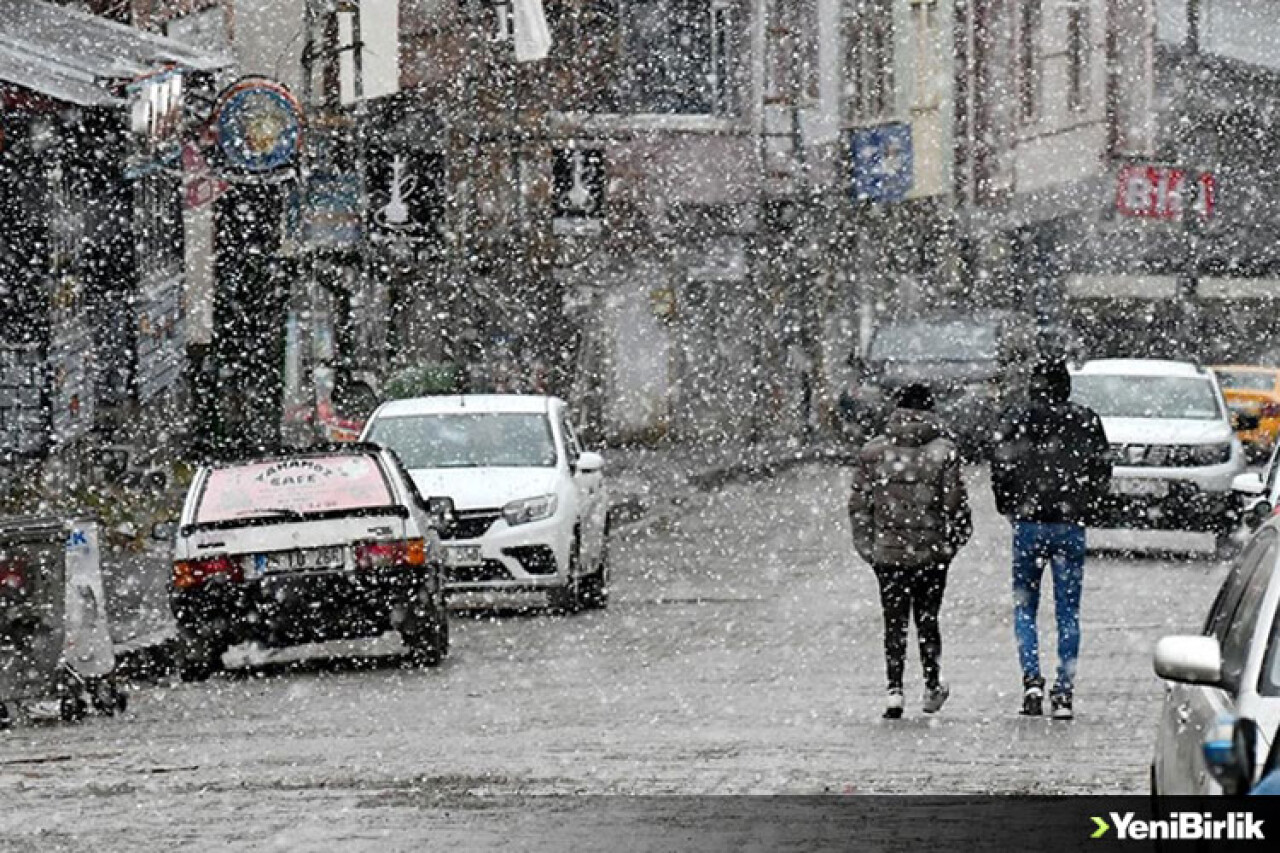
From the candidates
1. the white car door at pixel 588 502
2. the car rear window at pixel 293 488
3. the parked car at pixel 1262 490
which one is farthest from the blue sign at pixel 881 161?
the car rear window at pixel 293 488

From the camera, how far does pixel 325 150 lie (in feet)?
132

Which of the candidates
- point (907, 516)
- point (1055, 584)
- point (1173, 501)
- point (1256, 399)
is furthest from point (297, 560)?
point (1256, 399)

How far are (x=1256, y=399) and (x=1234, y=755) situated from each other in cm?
4306

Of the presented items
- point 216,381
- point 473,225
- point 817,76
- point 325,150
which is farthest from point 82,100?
point 817,76

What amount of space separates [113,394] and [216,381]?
5.34 meters

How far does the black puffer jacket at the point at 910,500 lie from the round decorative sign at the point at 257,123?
53.8 feet

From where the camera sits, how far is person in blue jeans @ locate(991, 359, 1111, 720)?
1505 cm

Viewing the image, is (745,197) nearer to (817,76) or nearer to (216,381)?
(817,76)

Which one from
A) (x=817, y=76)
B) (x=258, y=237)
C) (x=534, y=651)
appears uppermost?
(x=817, y=76)

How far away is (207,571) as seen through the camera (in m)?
18.6

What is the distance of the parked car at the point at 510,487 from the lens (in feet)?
72.3

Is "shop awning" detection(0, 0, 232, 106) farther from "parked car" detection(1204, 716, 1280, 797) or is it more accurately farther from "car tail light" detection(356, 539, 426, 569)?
"parked car" detection(1204, 716, 1280, 797)

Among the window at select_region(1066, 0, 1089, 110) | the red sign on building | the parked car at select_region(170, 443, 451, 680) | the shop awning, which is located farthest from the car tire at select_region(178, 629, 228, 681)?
the red sign on building

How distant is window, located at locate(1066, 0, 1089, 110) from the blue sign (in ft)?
19.3
